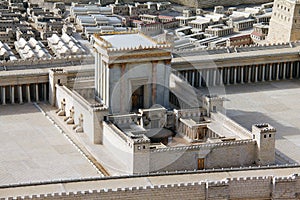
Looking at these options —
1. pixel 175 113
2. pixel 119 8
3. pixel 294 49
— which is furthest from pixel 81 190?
pixel 119 8

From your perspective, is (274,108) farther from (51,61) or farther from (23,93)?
(23,93)

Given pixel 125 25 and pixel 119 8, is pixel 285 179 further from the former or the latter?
pixel 119 8

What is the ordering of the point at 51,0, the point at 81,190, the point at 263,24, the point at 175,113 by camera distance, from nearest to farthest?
the point at 81,190
the point at 175,113
the point at 263,24
the point at 51,0

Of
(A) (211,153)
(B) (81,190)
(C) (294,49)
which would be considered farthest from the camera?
(C) (294,49)

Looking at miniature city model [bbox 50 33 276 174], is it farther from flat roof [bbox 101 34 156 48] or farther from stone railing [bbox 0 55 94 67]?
stone railing [bbox 0 55 94 67]

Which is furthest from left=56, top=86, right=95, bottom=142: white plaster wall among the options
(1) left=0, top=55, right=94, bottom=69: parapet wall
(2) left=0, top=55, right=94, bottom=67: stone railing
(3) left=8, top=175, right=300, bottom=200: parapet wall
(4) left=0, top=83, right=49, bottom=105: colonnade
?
(3) left=8, top=175, right=300, bottom=200: parapet wall

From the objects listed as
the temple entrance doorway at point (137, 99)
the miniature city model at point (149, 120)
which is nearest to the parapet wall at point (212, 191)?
the miniature city model at point (149, 120)

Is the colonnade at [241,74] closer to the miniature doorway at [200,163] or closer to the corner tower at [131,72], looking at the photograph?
the corner tower at [131,72]
